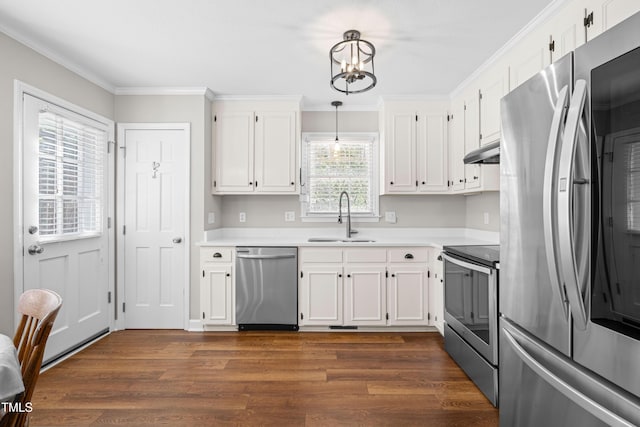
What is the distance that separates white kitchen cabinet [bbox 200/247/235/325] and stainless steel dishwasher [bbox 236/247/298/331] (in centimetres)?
9

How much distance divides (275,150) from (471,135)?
2.00m

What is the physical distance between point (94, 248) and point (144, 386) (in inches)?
59.9

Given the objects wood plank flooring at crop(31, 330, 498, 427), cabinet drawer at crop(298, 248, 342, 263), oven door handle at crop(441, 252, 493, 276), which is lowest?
wood plank flooring at crop(31, 330, 498, 427)

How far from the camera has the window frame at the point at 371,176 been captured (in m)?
4.11

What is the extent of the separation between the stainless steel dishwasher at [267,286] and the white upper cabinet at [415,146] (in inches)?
55.1

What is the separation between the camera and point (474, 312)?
2.37m

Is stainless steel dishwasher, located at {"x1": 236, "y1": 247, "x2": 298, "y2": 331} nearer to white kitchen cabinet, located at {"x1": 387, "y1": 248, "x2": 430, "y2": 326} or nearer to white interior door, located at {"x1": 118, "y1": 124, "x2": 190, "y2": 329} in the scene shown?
white interior door, located at {"x1": 118, "y1": 124, "x2": 190, "y2": 329}

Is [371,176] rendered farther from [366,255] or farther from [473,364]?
[473,364]

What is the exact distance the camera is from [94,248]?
10.7ft

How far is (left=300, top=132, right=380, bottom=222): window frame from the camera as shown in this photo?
411 cm

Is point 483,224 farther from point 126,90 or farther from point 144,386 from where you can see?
point 126,90

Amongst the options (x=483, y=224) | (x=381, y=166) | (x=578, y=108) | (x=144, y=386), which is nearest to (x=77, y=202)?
(x=144, y=386)

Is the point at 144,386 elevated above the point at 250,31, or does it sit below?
below

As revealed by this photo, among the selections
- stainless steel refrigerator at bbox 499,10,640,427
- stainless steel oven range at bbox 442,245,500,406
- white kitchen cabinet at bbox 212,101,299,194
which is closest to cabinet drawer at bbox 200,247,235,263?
white kitchen cabinet at bbox 212,101,299,194
